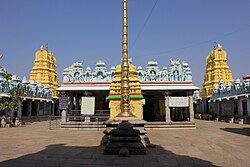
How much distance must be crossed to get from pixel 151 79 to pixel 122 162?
1637 cm

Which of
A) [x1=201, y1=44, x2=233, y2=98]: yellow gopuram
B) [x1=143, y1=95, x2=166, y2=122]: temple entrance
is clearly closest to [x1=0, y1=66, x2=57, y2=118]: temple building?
[x1=143, y1=95, x2=166, y2=122]: temple entrance

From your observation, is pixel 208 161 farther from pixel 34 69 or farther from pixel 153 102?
pixel 34 69

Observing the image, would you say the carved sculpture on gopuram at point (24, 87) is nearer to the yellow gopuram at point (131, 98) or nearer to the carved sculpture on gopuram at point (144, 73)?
the carved sculpture on gopuram at point (144, 73)

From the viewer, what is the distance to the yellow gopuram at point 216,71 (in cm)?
4125

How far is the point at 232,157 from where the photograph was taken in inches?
273

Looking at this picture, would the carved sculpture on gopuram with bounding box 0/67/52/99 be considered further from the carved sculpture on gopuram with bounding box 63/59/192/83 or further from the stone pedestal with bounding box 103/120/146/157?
the stone pedestal with bounding box 103/120/146/157

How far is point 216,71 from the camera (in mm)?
41656

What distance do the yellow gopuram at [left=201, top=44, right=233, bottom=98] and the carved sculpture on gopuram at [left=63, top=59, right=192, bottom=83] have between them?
21521 mm

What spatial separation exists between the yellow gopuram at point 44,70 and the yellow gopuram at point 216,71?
31.0 metres

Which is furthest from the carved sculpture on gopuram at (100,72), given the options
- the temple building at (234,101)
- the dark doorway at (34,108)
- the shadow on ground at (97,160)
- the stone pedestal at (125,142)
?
the dark doorway at (34,108)

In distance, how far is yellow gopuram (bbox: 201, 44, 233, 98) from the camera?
41250 mm

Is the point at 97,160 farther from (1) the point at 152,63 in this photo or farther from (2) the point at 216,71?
(2) the point at 216,71

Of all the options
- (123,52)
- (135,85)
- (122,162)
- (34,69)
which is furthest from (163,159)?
(34,69)

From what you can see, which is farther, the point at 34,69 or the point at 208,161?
the point at 34,69
